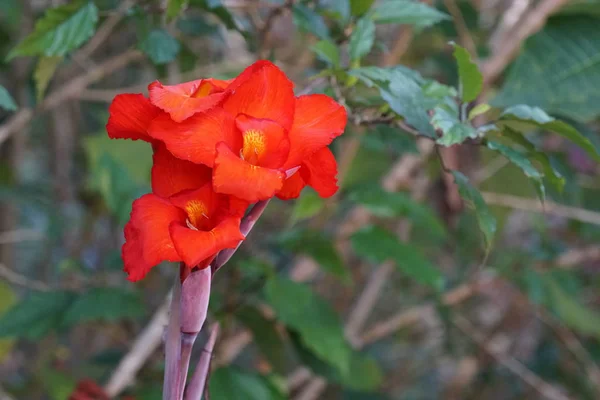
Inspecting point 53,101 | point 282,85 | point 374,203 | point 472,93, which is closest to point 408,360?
point 374,203

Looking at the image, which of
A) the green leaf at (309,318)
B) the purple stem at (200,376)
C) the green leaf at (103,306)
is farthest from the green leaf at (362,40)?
the green leaf at (103,306)

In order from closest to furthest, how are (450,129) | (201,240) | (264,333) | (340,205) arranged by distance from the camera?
(201,240) < (450,129) < (264,333) < (340,205)

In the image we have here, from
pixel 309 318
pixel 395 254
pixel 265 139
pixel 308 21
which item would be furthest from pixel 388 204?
pixel 265 139

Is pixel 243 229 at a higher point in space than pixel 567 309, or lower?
higher

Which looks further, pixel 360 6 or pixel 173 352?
pixel 360 6

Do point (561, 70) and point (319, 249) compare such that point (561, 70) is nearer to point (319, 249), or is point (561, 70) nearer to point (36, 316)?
point (319, 249)

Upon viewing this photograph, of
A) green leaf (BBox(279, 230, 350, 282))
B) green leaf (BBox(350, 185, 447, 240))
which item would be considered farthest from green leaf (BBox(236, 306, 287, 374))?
green leaf (BBox(350, 185, 447, 240))

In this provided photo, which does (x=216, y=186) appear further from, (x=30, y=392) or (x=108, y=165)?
(x=30, y=392)
